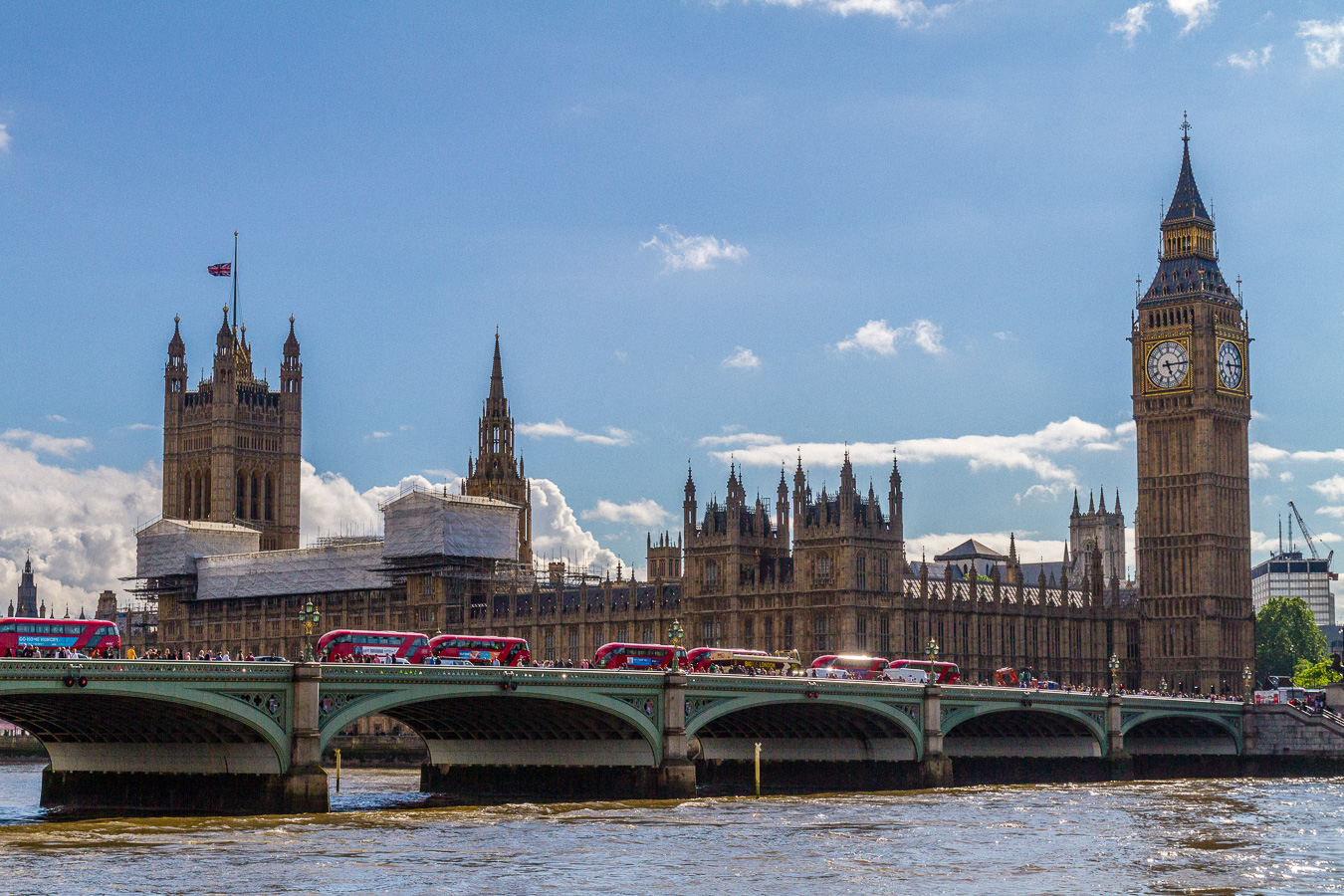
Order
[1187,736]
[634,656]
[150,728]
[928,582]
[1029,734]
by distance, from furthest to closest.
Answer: [928,582]
[1187,736]
[1029,734]
[634,656]
[150,728]

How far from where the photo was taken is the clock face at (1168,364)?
534 feet

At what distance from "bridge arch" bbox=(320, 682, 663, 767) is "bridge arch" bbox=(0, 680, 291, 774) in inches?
124

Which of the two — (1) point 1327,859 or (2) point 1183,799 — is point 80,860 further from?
(2) point 1183,799

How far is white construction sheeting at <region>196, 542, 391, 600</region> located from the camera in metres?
174

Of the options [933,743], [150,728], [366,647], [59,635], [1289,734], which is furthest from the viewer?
[1289,734]

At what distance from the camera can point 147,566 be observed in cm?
18988

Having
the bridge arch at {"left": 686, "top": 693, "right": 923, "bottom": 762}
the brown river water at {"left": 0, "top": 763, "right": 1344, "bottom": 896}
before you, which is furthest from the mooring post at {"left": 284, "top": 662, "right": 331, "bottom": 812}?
the bridge arch at {"left": 686, "top": 693, "right": 923, "bottom": 762}

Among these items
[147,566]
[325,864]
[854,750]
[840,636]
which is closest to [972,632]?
[840,636]

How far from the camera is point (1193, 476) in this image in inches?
6348

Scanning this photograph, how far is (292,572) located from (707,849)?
116818mm

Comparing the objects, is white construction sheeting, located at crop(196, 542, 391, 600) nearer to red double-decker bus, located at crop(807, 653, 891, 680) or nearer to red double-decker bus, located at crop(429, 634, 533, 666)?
red double-decker bus, located at crop(807, 653, 891, 680)

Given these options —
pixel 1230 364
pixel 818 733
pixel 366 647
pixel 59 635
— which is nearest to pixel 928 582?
pixel 1230 364

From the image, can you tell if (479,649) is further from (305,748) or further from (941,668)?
(941,668)

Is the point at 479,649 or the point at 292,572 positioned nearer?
the point at 479,649
